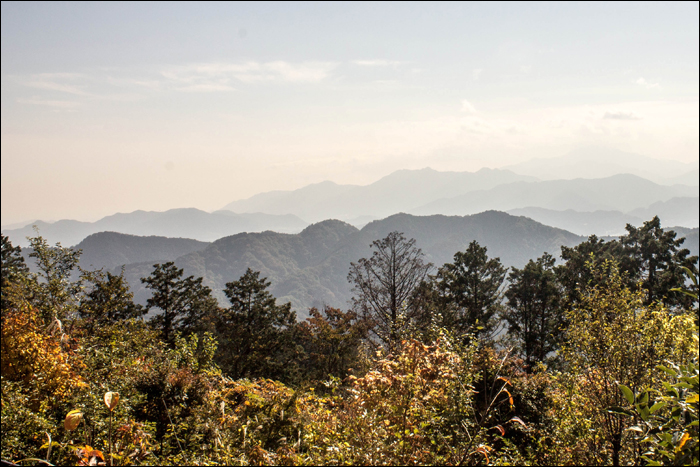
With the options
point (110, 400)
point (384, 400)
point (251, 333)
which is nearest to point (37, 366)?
point (110, 400)

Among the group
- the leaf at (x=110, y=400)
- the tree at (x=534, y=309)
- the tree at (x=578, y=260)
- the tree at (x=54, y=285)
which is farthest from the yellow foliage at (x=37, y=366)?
the tree at (x=534, y=309)

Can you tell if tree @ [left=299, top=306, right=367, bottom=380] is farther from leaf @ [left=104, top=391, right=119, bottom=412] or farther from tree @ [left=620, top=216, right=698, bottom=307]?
leaf @ [left=104, top=391, right=119, bottom=412]

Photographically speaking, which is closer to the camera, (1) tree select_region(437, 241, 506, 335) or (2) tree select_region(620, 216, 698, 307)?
(2) tree select_region(620, 216, 698, 307)

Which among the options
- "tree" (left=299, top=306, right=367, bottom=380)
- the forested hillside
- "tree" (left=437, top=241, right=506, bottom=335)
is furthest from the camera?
"tree" (left=299, top=306, right=367, bottom=380)

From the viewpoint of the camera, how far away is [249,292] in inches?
1345

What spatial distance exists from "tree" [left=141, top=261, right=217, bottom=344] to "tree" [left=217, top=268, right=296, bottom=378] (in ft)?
8.04

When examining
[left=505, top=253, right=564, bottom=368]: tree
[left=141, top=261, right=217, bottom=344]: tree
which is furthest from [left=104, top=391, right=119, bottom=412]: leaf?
[left=141, top=261, right=217, bottom=344]: tree

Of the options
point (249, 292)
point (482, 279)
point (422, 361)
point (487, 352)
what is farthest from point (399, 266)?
point (422, 361)

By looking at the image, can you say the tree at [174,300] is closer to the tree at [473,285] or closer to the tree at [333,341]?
the tree at [333,341]

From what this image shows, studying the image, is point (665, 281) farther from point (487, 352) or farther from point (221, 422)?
point (221, 422)

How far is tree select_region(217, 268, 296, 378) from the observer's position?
3186 cm

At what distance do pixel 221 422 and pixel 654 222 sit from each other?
3135 cm

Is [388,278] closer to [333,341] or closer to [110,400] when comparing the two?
[333,341]

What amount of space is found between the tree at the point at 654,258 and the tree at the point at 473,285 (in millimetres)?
8918
